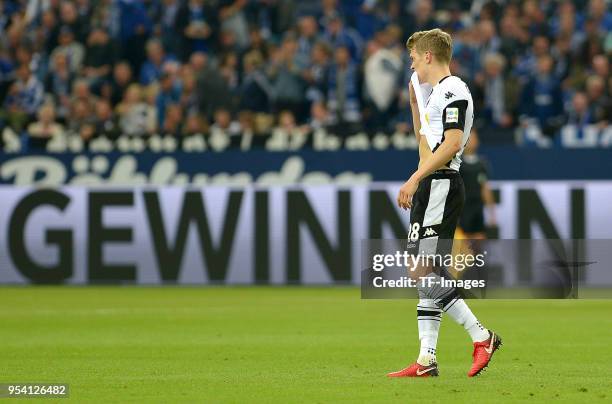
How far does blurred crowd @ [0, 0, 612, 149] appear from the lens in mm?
21719

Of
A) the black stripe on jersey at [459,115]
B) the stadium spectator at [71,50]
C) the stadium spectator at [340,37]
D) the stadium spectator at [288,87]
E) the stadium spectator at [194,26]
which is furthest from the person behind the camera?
the stadium spectator at [194,26]

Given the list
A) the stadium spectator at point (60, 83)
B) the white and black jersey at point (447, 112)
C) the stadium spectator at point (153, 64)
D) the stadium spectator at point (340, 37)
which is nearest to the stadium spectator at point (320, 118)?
the stadium spectator at point (340, 37)

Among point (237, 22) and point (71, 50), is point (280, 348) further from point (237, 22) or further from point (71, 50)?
point (71, 50)

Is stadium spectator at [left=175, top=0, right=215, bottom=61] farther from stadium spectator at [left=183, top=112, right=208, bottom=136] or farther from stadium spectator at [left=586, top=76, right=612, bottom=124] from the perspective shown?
stadium spectator at [left=586, top=76, right=612, bottom=124]

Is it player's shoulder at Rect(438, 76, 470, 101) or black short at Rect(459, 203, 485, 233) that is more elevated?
player's shoulder at Rect(438, 76, 470, 101)

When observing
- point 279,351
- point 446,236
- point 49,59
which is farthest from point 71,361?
point 49,59

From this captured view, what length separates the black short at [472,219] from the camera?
59.5 feet

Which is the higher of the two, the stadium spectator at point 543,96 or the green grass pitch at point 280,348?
the stadium spectator at point 543,96

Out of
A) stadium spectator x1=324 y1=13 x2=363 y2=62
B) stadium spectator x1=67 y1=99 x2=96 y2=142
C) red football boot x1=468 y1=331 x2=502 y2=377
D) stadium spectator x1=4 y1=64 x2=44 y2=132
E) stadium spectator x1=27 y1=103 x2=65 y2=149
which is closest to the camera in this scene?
red football boot x1=468 y1=331 x2=502 y2=377

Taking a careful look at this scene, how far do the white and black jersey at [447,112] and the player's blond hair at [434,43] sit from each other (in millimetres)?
158

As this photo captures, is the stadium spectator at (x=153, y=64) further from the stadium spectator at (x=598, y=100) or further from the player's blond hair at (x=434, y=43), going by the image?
the player's blond hair at (x=434, y=43)

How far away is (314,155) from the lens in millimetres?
20531

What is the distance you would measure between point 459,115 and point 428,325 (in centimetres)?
138

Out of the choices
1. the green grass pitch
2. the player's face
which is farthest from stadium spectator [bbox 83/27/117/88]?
the player's face
